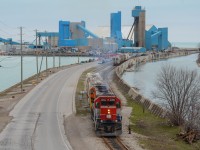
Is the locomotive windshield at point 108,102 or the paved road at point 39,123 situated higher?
the locomotive windshield at point 108,102

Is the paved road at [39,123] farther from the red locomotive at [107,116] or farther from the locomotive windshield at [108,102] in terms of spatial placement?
the locomotive windshield at [108,102]

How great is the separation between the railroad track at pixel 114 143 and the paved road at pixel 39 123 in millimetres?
2847

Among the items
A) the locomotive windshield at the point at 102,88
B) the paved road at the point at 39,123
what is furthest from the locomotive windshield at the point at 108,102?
the locomotive windshield at the point at 102,88

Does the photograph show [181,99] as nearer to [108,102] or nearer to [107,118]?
[108,102]

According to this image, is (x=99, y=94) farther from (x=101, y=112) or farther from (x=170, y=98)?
(x=170, y=98)

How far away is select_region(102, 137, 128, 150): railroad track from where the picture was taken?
2978 centimetres

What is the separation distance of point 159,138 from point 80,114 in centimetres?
1111

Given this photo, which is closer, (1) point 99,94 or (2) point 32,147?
(2) point 32,147

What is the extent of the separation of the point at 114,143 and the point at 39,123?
9.94 metres

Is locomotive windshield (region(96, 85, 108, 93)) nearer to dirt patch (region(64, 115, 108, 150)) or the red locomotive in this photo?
dirt patch (region(64, 115, 108, 150))

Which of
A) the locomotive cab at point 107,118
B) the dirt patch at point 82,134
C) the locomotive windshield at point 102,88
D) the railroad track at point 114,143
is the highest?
the locomotive windshield at point 102,88

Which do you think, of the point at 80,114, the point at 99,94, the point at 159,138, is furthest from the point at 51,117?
the point at 159,138

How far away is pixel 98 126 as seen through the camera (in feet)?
110

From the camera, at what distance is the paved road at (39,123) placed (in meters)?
30.5
